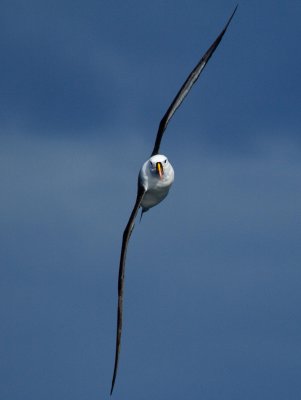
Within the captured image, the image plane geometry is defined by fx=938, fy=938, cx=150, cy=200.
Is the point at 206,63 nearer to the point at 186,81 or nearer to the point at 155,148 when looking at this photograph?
the point at 186,81

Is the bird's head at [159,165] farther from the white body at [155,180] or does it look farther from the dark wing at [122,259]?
the dark wing at [122,259]

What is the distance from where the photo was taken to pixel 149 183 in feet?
72.6

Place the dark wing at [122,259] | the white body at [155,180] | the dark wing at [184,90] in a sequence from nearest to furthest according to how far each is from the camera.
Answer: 1. the dark wing at [122,259]
2. the white body at [155,180]
3. the dark wing at [184,90]

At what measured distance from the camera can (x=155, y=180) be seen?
22047mm

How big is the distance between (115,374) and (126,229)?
3.63m

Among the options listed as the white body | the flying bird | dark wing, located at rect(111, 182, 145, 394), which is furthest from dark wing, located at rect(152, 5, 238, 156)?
dark wing, located at rect(111, 182, 145, 394)

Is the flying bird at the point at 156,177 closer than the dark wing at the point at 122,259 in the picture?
No

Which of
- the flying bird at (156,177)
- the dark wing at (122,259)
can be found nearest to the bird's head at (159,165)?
the flying bird at (156,177)

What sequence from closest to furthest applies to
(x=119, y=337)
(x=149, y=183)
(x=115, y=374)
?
(x=115, y=374), (x=119, y=337), (x=149, y=183)

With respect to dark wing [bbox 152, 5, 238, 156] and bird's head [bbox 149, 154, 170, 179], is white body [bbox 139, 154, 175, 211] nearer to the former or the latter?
bird's head [bbox 149, 154, 170, 179]

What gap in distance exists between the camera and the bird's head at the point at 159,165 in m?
21.8

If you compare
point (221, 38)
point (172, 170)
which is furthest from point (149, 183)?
point (221, 38)

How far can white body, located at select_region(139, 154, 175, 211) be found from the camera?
2194cm

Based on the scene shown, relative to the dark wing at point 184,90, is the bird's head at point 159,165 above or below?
below
